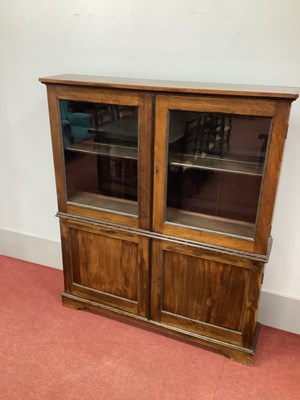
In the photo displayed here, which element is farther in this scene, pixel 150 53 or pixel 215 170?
pixel 150 53

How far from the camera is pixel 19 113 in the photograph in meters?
2.51

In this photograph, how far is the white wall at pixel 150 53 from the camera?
179 centimetres

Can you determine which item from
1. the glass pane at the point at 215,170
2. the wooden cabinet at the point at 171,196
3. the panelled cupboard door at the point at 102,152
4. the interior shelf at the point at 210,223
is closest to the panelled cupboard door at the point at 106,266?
Result: the wooden cabinet at the point at 171,196

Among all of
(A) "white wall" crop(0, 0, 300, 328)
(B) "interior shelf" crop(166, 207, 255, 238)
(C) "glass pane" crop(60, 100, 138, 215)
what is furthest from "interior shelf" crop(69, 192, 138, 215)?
(A) "white wall" crop(0, 0, 300, 328)

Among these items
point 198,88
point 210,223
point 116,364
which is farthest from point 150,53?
point 116,364

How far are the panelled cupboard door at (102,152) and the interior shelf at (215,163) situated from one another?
169 mm

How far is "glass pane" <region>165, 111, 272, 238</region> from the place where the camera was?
1.70m

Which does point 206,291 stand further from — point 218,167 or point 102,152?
point 102,152

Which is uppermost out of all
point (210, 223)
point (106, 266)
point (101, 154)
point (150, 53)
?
point (150, 53)

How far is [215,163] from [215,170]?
1.5 inches

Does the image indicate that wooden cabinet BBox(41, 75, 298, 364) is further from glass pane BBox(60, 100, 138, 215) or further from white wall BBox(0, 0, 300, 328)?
white wall BBox(0, 0, 300, 328)

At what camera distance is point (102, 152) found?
2088 millimetres

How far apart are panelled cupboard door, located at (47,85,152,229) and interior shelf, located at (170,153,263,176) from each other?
0.55ft

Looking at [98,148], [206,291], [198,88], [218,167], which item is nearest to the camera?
[198,88]
